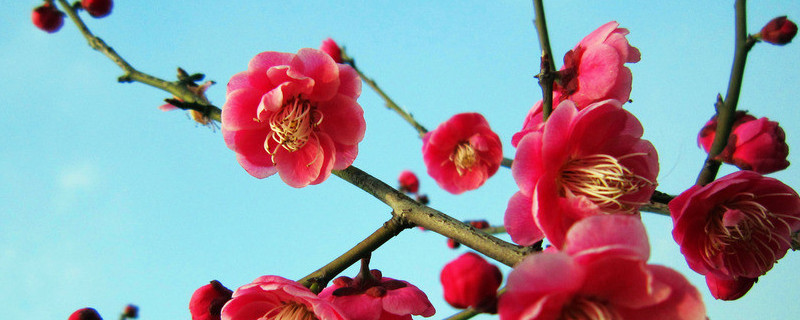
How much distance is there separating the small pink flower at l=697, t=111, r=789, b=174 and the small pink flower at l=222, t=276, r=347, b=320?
3.99 feet

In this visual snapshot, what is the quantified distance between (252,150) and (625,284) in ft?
4.16

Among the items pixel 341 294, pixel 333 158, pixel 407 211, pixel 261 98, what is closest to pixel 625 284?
pixel 407 211

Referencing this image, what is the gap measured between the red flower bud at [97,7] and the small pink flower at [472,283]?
214 cm

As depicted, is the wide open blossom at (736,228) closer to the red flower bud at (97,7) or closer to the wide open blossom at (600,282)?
the wide open blossom at (600,282)

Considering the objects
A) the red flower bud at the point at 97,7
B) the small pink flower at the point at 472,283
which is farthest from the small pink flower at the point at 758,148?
the red flower bud at the point at 97,7

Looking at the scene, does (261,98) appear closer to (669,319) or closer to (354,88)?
(354,88)

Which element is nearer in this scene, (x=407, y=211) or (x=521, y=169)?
(x=521, y=169)

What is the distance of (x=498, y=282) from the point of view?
832 mm

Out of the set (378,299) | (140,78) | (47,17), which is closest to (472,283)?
(378,299)

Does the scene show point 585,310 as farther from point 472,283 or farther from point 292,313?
point 292,313

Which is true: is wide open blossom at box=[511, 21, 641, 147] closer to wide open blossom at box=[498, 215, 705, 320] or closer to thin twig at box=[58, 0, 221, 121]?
wide open blossom at box=[498, 215, 705, 320]

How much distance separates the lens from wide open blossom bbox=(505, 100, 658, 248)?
1077mm

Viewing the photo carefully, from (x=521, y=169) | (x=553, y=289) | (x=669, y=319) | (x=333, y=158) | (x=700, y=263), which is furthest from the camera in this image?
(x=333, y=158)

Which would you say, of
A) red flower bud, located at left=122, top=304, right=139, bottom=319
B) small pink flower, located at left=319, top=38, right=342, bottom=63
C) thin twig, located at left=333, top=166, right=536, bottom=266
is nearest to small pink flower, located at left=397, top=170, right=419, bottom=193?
small pink flower, located at left=319, top=38, right=342, bottom=63
